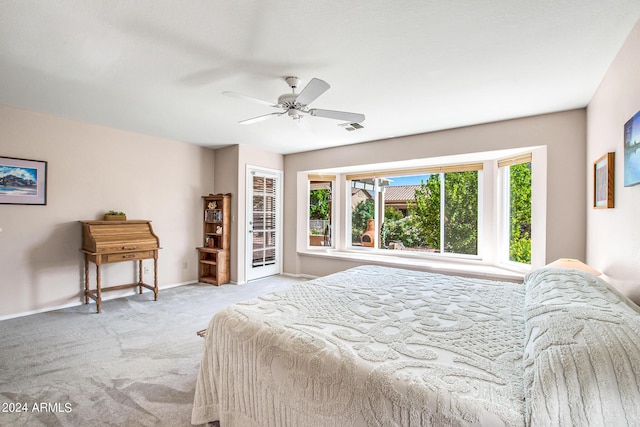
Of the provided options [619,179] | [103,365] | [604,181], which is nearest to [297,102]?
[619,179]

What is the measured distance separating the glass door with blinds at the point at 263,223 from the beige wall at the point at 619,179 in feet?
14.8

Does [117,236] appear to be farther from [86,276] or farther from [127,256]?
[86,276]

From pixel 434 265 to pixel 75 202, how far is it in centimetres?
496

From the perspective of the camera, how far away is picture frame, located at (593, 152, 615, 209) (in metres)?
2.17

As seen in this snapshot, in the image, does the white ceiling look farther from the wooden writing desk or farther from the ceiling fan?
the wooden writing desk

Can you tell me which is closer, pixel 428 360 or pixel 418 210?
pixel 428 360

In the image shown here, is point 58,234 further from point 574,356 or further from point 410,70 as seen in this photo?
point 574,356

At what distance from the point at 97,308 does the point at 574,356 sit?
4.48 meters

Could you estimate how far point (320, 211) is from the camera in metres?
5.88

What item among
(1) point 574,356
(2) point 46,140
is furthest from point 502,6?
(2) point 46,140

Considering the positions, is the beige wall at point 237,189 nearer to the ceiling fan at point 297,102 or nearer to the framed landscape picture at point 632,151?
the ceiling fan at point 297,102

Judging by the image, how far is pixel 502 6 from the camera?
1.65 m

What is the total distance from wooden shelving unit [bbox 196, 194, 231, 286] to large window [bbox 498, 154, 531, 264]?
4.31m

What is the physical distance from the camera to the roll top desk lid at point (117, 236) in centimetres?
364
